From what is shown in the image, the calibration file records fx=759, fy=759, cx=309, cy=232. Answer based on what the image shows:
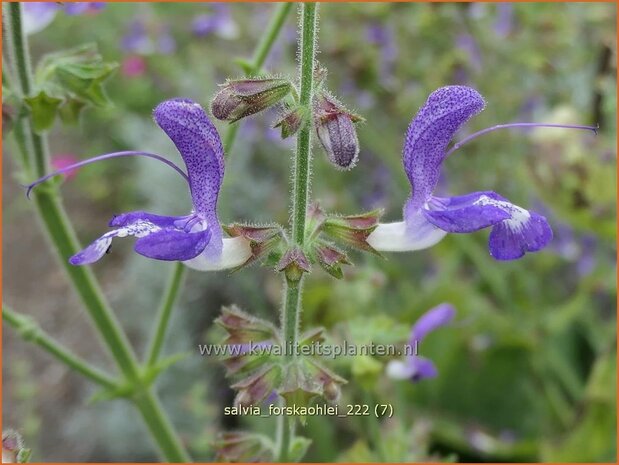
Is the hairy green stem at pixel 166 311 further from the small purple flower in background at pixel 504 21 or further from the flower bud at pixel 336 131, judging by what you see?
the small purple flower in background at pixel 504 21

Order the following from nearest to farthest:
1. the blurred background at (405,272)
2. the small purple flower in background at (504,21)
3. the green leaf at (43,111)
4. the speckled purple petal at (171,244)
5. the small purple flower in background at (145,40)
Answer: the speckled purple petal at (171,244)
the green leaf at (43,111)
the blurred background at (405,272)
the small purple flower in background at (504,21)
the small purple flower in background at (145,40)

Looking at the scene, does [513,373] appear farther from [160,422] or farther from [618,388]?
[160,422]

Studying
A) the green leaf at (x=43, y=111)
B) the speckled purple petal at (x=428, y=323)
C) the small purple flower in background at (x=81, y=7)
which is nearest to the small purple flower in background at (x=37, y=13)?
the small purple flower in background at (x=81, y=7)

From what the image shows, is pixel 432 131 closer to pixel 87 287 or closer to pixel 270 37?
pixel 270 37

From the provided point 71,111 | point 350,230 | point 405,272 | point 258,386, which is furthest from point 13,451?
point 405,272

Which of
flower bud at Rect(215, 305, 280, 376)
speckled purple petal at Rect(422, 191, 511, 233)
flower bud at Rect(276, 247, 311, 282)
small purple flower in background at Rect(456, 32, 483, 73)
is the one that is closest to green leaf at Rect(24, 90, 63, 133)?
flower bud at Rect(215, 305, 280, 376)

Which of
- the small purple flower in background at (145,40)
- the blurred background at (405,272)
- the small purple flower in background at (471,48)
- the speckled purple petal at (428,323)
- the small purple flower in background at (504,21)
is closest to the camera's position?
the speckled purple petal at (428,323)
